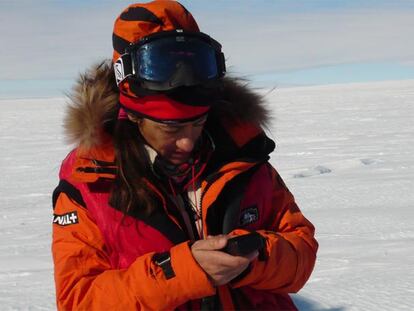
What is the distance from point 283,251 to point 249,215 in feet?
0.51

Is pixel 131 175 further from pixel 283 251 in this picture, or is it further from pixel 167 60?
pixel 283 251

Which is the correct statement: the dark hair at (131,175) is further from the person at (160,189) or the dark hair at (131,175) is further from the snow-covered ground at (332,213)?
the snow-covered ground at (332,213)

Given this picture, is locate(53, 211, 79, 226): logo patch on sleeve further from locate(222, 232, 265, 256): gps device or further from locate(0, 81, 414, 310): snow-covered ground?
locate(0, 81, 414, 310): snow-covered ground

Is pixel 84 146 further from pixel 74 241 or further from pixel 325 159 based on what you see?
pixel 325 159

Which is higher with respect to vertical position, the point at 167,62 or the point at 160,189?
the point at 167,62

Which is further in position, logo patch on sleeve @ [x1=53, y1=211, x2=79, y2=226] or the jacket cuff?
logo patch on sleeve @ [x1=53, y1=211, x2=79, y2=226]

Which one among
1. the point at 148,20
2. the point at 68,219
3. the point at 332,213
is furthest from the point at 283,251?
the point at 332,213

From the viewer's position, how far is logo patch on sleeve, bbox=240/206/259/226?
1.65 meters

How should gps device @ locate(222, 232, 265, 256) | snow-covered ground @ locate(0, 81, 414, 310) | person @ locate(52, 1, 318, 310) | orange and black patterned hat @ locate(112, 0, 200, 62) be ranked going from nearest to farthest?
gps device @ locate(222, 232, 265, 256), person @ locate(52, 1, 318, 310), orange and black patterned hat @ locate(112, 0, 200, 62), snow-covered ground @ locate(0, 81, 414, 310)

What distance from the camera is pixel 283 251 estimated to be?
5.10ft

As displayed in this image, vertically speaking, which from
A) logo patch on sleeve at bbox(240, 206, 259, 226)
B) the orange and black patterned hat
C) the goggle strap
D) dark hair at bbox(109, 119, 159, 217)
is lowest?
logo patch on sleeve at bbox(240, 206, 259, 226)

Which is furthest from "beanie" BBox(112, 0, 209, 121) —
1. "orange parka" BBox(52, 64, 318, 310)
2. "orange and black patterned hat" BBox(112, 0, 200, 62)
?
"orange parka" BBox(52, 64, 318, 310)

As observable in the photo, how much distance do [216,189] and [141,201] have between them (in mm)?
189

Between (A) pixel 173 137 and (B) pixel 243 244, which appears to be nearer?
(B) pixel 243 244
